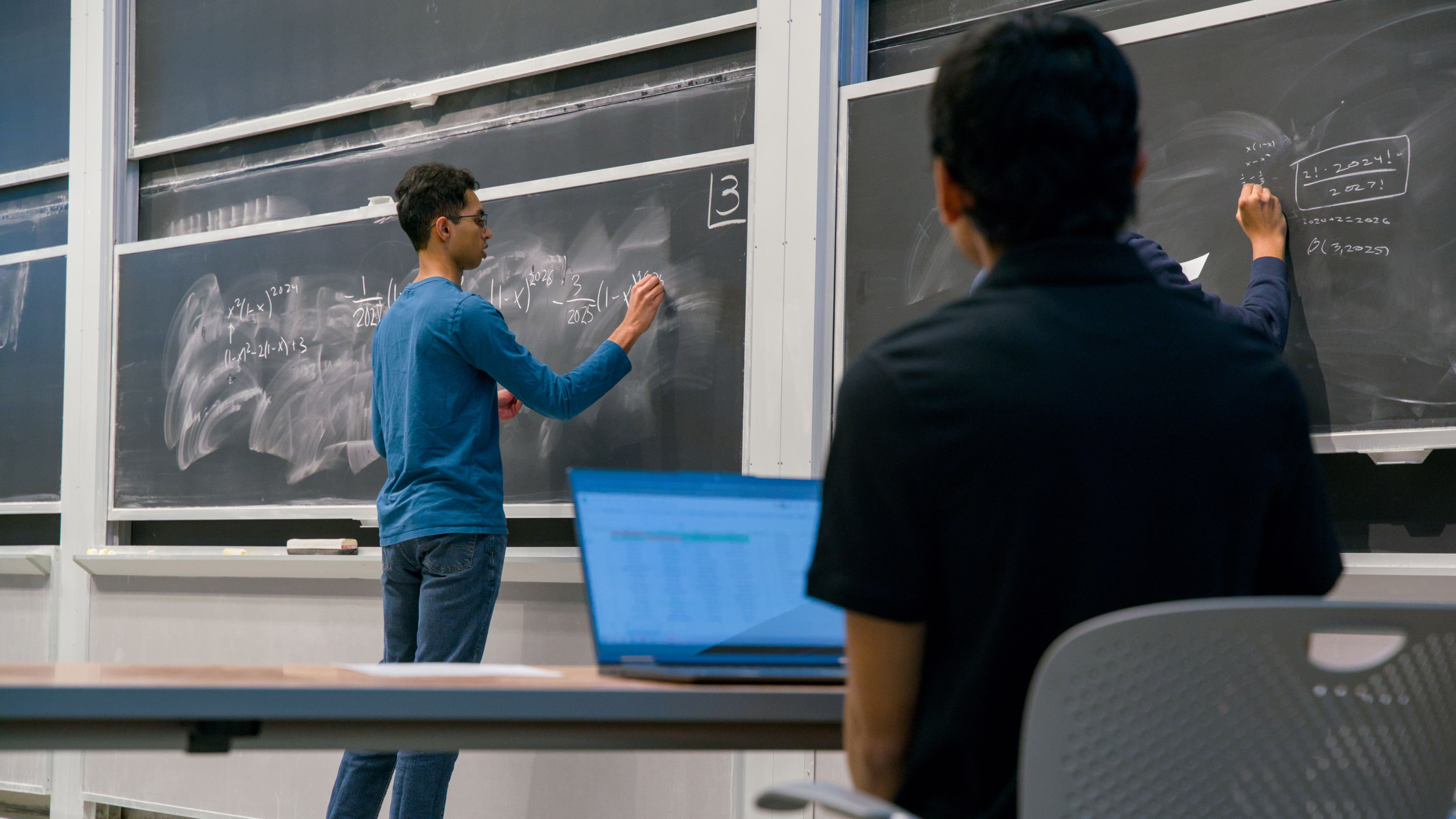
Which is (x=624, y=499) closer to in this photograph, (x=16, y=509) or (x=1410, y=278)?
(x=1410, y=278)

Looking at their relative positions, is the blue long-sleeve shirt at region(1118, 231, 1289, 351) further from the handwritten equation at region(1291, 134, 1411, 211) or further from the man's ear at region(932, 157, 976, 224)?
the man's ear at region(932, 157, 976, 224)

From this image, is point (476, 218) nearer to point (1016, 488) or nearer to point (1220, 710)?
point (1016, 488)

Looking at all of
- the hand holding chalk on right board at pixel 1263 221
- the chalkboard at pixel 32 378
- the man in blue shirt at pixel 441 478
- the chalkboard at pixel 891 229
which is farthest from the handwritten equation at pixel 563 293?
the chalkboard at pixel 32 378

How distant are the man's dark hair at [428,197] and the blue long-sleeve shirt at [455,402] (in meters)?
0.17

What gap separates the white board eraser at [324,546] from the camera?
3.30m

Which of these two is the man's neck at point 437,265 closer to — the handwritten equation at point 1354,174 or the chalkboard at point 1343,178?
the chalkboard at point 1343,178

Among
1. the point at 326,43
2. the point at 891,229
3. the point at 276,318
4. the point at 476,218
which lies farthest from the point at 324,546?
the point at 891,229

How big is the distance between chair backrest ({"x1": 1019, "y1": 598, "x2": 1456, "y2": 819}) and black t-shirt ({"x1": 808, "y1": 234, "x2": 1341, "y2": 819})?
53 mm

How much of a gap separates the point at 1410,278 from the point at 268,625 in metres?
3.02

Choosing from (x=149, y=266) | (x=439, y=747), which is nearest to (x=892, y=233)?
(x=439, y=747)

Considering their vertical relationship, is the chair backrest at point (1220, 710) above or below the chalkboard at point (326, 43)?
below

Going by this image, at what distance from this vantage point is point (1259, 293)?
204 centimetres

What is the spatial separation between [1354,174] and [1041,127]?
4.74ft

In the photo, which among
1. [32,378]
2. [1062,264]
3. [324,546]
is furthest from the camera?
[32,378]
